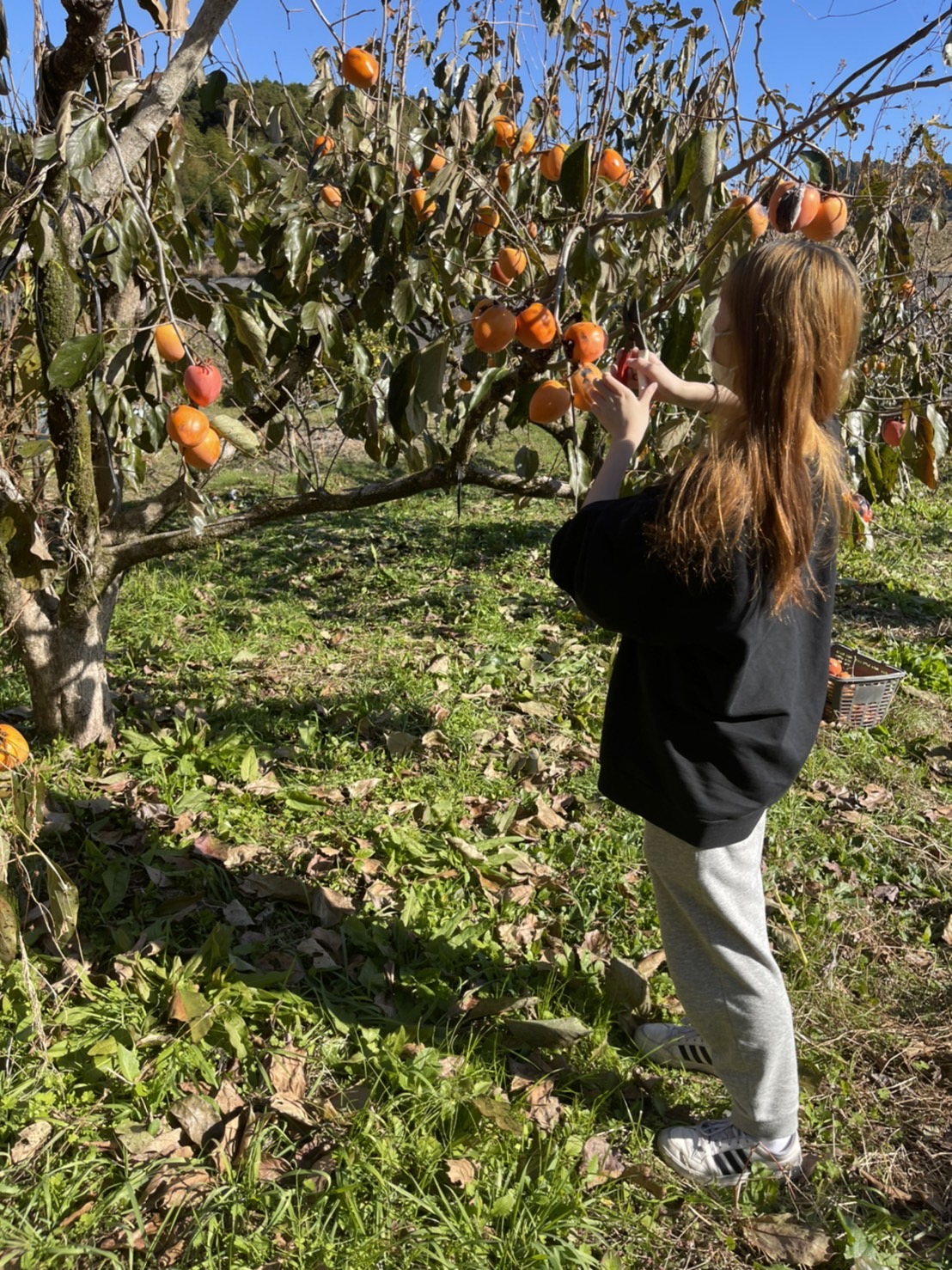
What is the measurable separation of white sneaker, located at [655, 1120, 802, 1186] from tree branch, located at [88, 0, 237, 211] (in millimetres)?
2146

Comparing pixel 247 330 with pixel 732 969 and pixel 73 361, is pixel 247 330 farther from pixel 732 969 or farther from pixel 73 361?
pixel 732 969

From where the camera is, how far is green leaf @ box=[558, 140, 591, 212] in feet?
5.68

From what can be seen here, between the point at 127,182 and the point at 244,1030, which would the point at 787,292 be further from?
the point at 244,1030

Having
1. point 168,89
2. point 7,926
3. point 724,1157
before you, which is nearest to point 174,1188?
point 7,926

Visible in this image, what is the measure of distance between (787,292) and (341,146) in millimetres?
1943

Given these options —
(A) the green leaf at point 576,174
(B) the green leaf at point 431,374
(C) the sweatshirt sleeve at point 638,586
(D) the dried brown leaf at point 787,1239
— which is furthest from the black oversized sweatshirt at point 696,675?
(A) the green leaf at point 576,174

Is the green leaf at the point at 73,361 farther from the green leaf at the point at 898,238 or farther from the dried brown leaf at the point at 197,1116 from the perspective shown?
the green leaf at the point at 898,238

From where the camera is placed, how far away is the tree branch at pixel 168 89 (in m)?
1.84

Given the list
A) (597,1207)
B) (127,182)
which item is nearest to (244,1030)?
(597,1207)

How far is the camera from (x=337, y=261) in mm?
2484

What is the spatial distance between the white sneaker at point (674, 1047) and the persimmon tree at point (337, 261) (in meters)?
1.21

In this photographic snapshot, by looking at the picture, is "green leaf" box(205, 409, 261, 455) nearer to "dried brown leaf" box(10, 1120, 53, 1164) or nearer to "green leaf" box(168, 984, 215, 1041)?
"green leaf" box(168, 984, 215, 1041)

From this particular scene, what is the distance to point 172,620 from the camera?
12.9ft

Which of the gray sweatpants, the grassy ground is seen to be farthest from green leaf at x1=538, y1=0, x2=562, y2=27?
the grassy ground
